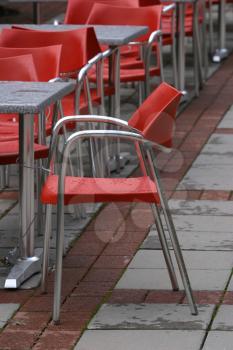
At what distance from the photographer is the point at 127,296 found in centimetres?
547

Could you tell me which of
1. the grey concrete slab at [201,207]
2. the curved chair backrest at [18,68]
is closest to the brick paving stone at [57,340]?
the curved chair backrest at [18,68]

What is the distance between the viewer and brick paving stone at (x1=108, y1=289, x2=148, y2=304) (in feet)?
17.7

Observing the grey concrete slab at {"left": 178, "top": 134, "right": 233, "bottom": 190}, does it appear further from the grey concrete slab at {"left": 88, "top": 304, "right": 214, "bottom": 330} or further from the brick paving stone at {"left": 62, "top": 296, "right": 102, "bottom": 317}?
the grey concrete slab at {"left": 88, "top": 304, "right": 214, "bottom": 330}

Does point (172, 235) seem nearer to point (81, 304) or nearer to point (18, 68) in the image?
point (81, 304)

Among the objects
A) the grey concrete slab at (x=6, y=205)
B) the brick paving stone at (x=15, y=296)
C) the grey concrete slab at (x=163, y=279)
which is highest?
the brick paving stone at (x=15, y=296)

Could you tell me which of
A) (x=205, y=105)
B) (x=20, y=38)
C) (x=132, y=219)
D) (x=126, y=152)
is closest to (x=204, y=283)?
(x=132, y=219)

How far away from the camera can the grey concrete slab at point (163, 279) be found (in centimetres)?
561

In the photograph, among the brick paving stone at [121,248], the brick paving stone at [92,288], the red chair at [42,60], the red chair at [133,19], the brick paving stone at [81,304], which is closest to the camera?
the brick paving stone at [81,304]

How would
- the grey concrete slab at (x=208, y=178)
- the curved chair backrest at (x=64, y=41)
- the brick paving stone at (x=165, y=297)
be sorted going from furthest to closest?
the grey concrete slab at (x=208, y=178) < the curved chair backrest at (x=64, y=41) < the brick paving stone at (x=165, y=297)

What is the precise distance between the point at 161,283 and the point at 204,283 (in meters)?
0.19

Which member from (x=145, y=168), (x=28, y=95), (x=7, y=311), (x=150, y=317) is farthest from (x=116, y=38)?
(x=150, y=317)

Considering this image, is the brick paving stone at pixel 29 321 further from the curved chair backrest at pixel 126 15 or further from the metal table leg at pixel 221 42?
the metal table leg at pixel 221 42

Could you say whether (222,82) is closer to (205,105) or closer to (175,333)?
(205,105)

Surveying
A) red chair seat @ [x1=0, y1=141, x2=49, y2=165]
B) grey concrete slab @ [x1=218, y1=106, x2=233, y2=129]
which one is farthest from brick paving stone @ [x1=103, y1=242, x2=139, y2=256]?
grey concrete slab @ [x1=218, y1=106, x2=233, y2=129]
